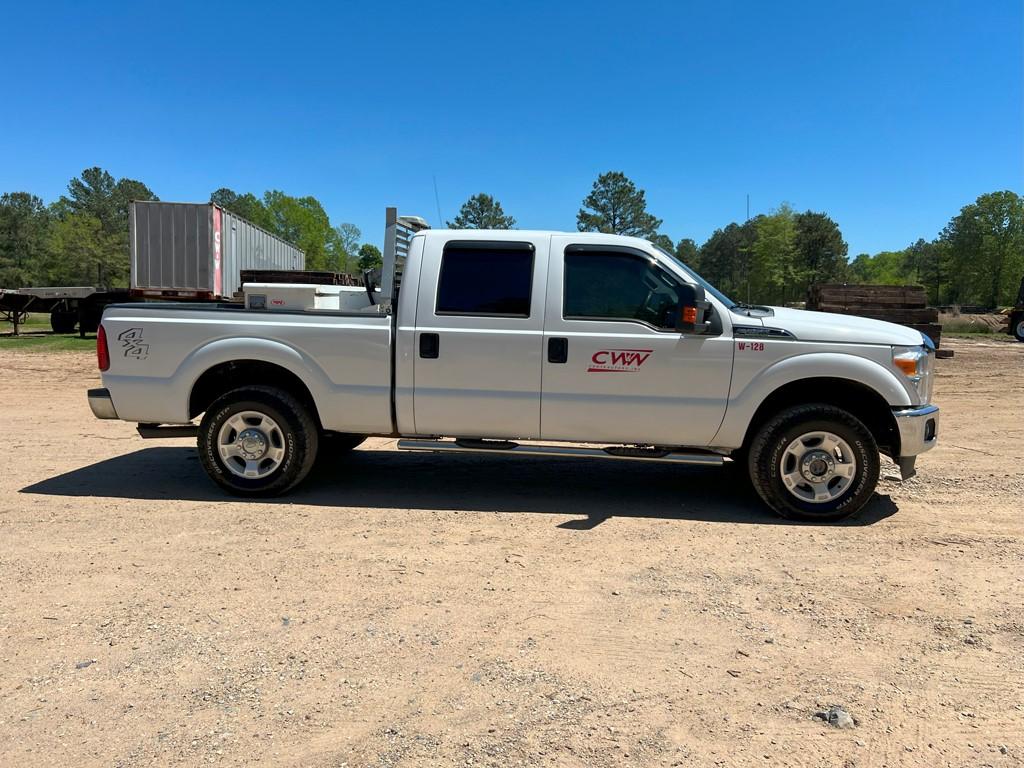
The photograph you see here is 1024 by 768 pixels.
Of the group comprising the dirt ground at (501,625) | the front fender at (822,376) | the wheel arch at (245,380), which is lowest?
the dirt ground at (501,625)

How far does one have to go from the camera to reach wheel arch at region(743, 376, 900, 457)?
16.6 feet

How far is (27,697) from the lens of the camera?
8.86 feet

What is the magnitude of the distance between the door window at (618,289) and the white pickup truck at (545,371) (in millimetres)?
11

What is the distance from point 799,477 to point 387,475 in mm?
3482

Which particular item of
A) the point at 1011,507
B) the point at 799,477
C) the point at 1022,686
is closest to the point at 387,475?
the point at 799,477

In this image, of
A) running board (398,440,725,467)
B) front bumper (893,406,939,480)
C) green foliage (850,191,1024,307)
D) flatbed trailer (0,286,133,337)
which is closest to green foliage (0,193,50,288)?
flatbed trailer (0,286,133,337)

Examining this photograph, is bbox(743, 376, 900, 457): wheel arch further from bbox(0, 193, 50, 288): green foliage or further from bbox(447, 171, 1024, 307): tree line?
bbox(0, 193, 50, 288): green foliage

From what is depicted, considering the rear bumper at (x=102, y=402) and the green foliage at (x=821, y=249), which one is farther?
the green foliage at (x=821, y=249)

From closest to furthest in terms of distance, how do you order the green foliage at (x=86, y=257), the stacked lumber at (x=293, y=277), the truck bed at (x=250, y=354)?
the truck bed at (x=250, y=354) < the stacked lumber at (x=293, y=277) < the green foliage at (x=86, y=257)

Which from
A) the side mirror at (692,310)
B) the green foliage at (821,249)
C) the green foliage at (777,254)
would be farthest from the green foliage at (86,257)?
the side mirror at (692,310)

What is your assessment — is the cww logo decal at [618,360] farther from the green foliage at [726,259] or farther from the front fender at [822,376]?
the green foliage at [726,259]

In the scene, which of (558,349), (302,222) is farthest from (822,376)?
(302,222)

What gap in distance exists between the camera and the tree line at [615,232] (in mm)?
60719

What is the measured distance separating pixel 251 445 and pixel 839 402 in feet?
14.8
